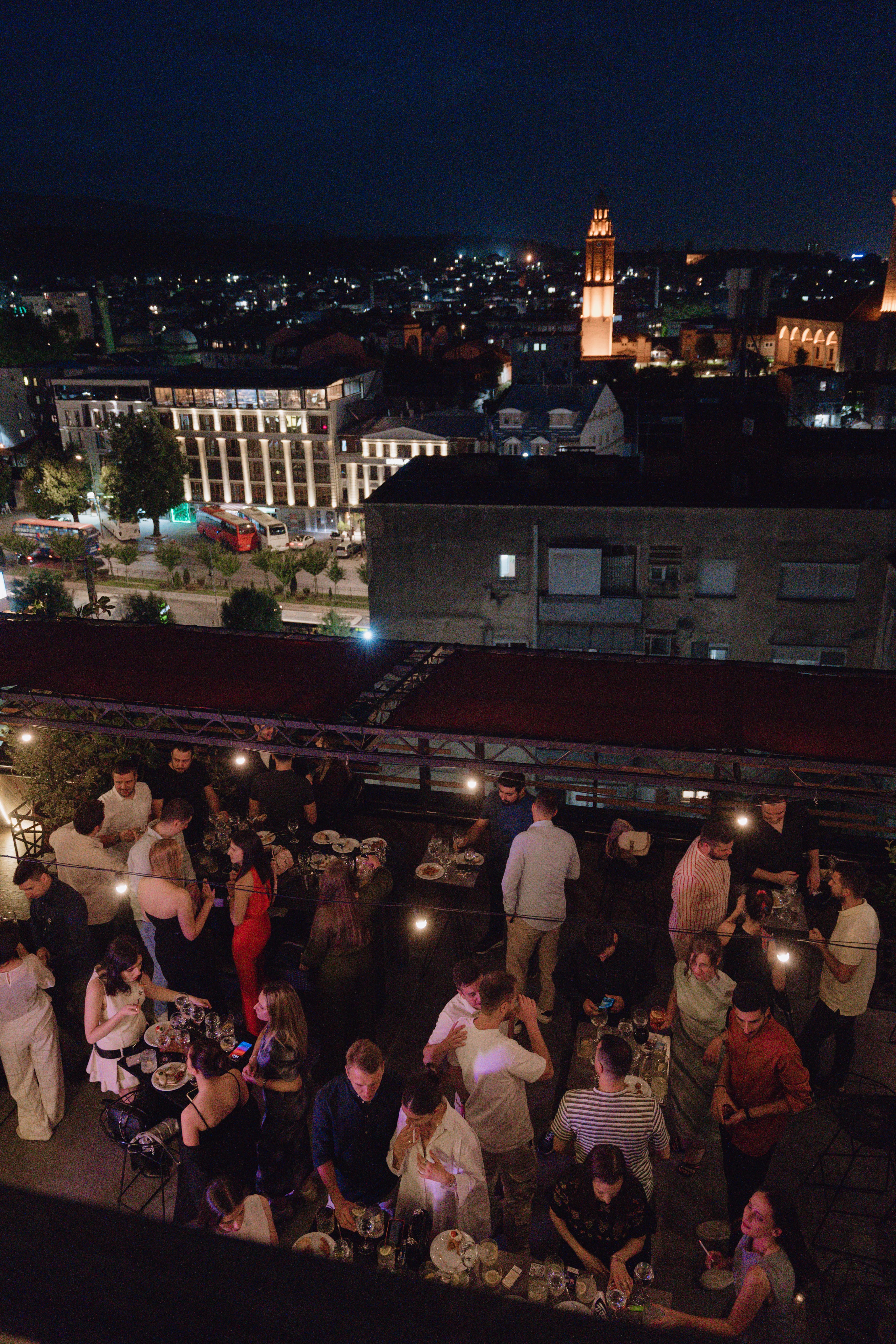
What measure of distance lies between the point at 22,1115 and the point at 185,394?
214 feet

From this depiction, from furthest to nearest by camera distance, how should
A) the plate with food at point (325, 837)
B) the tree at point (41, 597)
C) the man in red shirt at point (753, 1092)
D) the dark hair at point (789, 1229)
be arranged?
the tree at point (41, 597) → the plate with food at point (325, 837) → the man in red shirt at point (753, 1092) → the dark hair at point (789, 1229)

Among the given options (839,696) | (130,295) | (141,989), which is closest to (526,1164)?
(141,989)

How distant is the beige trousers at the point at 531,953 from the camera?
23.6 ft

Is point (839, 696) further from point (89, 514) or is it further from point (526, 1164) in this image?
point (89, 514)

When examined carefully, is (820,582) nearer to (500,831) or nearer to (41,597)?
(500,831)

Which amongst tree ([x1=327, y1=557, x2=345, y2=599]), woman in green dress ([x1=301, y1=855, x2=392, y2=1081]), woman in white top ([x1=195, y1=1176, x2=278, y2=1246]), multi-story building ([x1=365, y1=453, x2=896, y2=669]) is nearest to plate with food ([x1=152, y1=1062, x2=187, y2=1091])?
woman in green dress ([x1=301, y1=855, x2=392, y2=1081])

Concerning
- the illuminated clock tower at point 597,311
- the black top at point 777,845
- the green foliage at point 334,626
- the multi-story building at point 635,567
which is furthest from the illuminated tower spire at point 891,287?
the black top at point 777,845

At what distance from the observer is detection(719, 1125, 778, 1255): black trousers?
5.54 meters

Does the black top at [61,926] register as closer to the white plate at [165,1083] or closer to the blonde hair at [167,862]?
the blonde hair at [167,862]

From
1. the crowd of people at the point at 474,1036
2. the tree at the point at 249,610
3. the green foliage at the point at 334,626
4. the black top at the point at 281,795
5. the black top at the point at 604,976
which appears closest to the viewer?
the crowd of people at the point at 474,1036

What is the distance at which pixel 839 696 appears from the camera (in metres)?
9.05

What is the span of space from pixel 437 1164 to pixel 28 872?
3850 millimetres

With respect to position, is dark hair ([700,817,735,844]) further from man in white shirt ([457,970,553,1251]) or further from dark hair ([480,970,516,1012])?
dark hair ([480,970,516,1012])

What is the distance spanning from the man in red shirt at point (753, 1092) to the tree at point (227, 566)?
4597cm
